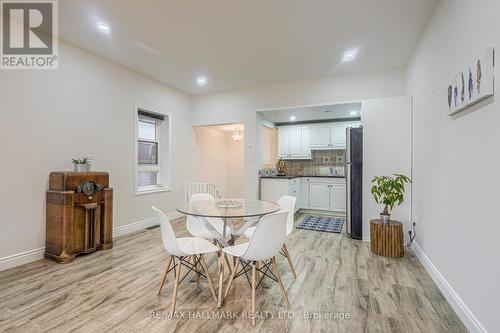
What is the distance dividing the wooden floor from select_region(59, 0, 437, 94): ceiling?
2.83m

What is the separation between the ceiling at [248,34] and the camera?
255 cm

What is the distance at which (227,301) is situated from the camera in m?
2.13

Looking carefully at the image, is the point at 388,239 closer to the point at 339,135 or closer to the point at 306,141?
the point at 339,135

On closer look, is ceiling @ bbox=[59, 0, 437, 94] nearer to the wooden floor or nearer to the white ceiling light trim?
the white ceiling light trim

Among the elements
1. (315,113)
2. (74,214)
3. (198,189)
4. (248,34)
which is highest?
(248,34)

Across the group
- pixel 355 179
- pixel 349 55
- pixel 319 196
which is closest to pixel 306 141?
pixel 319 196

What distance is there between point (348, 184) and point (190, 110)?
3820mm

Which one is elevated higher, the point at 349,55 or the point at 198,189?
the point at 349,55

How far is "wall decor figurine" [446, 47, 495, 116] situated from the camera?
150 centimetres

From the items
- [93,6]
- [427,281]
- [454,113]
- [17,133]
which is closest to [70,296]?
[17,133]

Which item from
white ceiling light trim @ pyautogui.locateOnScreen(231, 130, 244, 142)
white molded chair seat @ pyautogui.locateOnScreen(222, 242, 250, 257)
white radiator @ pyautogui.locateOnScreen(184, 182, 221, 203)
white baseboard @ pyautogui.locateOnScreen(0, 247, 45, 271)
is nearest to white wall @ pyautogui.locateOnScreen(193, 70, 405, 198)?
white radiator @ pyautogui.locateOnScreen(184, 182, 221, 203)

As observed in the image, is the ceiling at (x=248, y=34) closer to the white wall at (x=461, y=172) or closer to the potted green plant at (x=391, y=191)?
the white wall at (x=461, y=172)

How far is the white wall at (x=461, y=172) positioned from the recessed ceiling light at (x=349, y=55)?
854 mm

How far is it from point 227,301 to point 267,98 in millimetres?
3919
